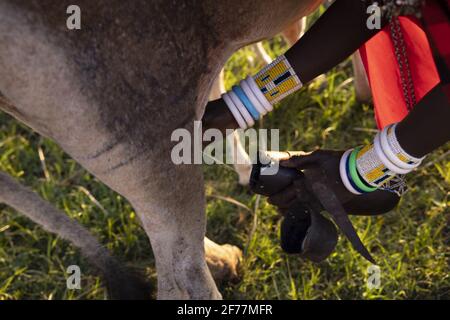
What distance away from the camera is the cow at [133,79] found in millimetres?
1318

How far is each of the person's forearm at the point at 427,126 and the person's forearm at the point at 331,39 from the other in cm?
24

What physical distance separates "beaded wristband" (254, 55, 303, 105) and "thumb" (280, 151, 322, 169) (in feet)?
0.55

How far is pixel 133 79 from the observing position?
1408 millimetres

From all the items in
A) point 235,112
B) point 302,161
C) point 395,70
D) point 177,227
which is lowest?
point 177,227

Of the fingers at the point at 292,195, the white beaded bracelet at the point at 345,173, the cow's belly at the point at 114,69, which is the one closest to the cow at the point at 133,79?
the cow's belly at the point at 114,69

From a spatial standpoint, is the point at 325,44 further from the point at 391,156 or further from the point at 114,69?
the point at 114,69

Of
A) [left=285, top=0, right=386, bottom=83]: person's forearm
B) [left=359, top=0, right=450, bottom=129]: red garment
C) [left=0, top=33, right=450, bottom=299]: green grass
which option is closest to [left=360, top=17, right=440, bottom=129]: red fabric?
[left=359, top=0, right=450, bottom=129]: red garment

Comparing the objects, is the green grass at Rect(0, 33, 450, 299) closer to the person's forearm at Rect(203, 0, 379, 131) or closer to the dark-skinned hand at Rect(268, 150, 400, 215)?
the dark-skinned hand at Rect(268, 150, 400, 215)

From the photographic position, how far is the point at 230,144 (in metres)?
2.38

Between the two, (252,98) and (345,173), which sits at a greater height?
(252,98)

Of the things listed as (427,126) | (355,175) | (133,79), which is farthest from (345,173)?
(133,79)

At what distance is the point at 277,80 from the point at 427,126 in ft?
1.32

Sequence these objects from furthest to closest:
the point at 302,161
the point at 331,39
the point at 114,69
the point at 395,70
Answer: the point at 395,70 < the point at 302,161 < the point at 331,39 < the point at 114,69
